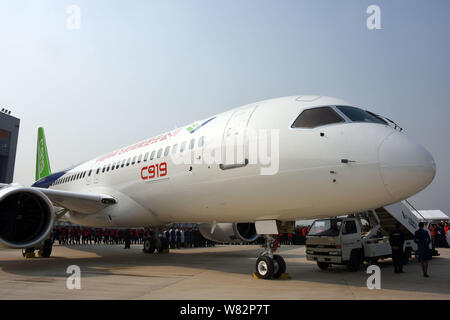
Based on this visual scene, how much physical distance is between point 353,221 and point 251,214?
4.25 m

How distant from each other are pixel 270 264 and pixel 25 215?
651 centimetres

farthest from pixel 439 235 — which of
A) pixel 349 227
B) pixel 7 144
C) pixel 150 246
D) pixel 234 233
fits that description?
pixel 7 144

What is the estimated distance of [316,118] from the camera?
23.1 ft

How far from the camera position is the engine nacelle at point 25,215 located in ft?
30.6

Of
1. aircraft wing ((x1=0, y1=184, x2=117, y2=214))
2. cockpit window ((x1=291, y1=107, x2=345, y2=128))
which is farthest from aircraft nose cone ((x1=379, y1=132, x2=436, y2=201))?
aircraft wing ((x1=0, y1=184, x2=117, y2=214))

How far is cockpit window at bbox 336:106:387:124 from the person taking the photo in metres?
6.82

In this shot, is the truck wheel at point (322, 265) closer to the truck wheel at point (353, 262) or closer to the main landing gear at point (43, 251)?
the truck wheel at point (353, 262)

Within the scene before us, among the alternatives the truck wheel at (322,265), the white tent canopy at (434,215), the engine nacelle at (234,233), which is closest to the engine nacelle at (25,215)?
the engine nacelle at (234,233)

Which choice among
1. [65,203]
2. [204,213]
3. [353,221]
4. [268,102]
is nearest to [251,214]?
[204,213]

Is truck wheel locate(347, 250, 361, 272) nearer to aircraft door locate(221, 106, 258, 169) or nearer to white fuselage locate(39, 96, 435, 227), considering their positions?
white fuselage locate(39, 96, 435, 227)

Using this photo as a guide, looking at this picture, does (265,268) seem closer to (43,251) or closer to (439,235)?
(43,251)

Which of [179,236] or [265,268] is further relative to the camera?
Answer: [179,236]

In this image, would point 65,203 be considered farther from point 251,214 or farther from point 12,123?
point 12,123

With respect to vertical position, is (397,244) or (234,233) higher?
(234,233)
